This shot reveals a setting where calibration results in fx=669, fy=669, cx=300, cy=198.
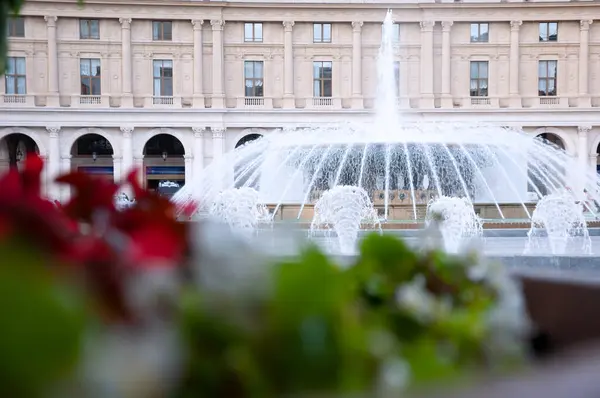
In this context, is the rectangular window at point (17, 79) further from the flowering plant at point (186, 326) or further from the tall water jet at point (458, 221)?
the flowering plant at point (186, 326)

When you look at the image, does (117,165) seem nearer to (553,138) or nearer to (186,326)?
(553,138)

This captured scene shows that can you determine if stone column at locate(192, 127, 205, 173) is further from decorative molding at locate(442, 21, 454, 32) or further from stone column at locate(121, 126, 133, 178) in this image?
decorative molding at locate(442, 21, 454, 32)

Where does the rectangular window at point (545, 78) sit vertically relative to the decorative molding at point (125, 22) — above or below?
below

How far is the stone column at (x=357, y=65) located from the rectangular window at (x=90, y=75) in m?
14.3

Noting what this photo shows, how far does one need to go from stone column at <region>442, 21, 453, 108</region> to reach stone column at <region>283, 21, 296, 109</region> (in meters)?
8.59

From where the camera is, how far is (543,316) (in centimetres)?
164

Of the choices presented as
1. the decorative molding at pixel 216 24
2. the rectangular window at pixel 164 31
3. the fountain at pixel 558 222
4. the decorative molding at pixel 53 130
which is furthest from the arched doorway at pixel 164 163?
the fountain at pixel 558 222

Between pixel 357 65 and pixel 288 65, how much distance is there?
397 cm

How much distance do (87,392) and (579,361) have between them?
642 mm

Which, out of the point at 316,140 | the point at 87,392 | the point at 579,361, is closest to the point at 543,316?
the point at 579,361

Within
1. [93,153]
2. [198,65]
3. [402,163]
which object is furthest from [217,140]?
[402,163]

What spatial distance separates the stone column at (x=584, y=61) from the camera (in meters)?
37.5

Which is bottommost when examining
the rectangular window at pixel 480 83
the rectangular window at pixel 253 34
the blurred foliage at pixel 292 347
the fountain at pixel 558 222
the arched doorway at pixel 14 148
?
the fountain at pixel 558 222

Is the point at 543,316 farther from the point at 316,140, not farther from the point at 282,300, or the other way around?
the point at 316,140
